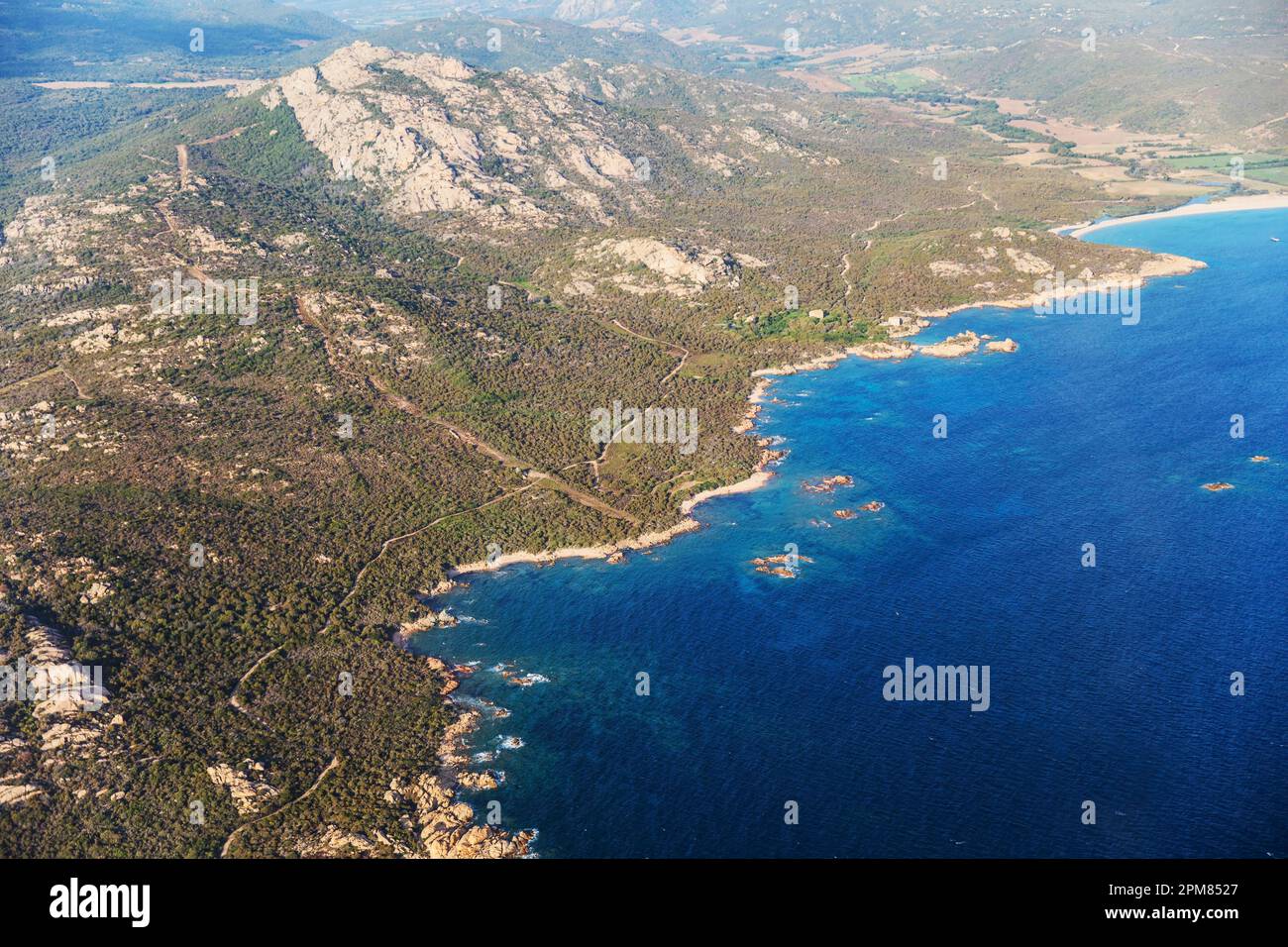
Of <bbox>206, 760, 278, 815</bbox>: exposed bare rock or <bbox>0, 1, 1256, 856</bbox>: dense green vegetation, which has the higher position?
<bbox>0, 1, 1256, 856</bbox>: dense green vegetation

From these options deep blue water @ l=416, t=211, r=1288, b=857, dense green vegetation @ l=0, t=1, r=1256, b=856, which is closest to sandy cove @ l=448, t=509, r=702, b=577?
dense green vegetation @ l=0, t=1, r=1256, b=856

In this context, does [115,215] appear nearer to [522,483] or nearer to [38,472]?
[38,472]

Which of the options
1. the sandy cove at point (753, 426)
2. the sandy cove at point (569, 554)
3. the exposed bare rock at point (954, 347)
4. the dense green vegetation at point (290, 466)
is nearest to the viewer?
the dense green vegetation at point (290, 466)

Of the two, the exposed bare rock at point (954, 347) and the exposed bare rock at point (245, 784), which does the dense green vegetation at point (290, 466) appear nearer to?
the exposed bare rock at point (245, 784)

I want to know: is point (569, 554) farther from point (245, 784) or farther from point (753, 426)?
point (245, 784)

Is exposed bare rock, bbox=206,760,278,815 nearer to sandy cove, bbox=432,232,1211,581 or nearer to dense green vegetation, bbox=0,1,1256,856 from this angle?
dense green vegetation, bbox=0,1,1256,856

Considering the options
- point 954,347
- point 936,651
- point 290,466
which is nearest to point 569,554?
point 290,466

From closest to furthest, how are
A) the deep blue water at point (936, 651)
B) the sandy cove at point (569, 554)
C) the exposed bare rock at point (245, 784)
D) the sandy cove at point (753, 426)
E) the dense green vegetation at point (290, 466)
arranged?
the deep blue water at point (936, 651)
the exposed bare rock at point (245, 784)
the dense green vegetation at point (290, 466)
the sandy cove at point (569, 554)
the sandy cove at point (753, 426)

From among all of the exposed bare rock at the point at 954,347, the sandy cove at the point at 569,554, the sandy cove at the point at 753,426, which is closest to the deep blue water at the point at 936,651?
the sandy cove at the point at 569,554

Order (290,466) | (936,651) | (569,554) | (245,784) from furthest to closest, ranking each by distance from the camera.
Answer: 1. (290,466)
2. (569,554)
3. (936,651)
4. (245,784)
